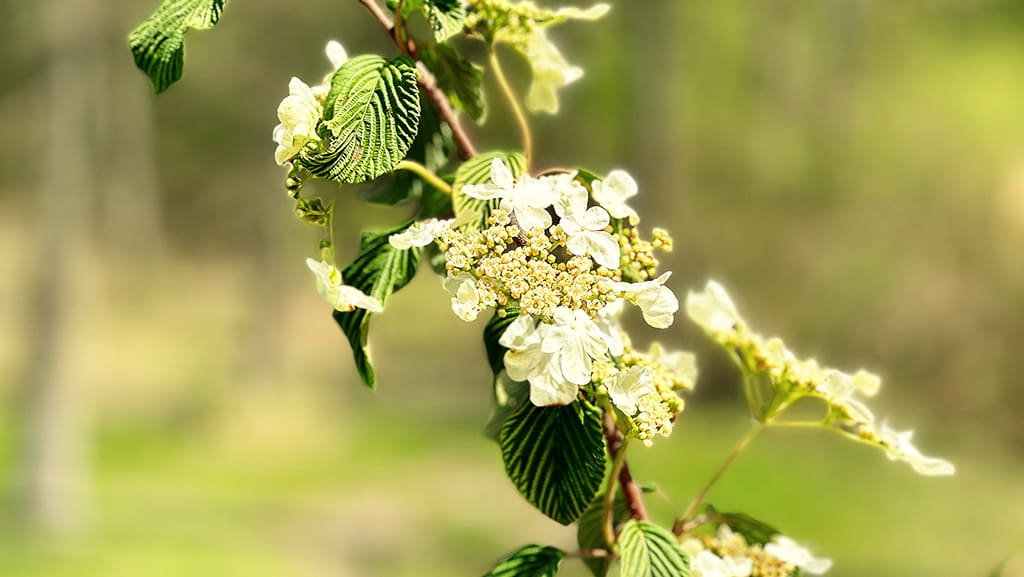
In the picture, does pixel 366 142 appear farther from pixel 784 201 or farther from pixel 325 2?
pixel 784 201

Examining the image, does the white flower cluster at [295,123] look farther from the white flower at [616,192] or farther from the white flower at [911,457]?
the white flower at [911,457]

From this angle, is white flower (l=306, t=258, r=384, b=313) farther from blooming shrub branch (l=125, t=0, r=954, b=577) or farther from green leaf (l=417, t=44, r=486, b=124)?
green leaf (l=417, t=44, r=486, b=124)

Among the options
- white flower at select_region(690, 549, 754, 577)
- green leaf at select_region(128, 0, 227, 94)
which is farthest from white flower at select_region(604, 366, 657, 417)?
green leaf at select_region(128, 0, 227, 94)

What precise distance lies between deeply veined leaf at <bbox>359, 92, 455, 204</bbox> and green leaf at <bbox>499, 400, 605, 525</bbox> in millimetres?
138

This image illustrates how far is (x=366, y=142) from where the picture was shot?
0.40 meters

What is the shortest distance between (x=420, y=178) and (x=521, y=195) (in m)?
0.17

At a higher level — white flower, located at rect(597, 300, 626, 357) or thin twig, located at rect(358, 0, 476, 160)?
thin twig, located at rect(358, 0, 476, 160)

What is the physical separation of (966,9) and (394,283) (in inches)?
295

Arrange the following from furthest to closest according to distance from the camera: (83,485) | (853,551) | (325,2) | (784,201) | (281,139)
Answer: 1. (784,201)
2. (325,2)
3. (83,485)
4. (853,551)
5. (281,139)

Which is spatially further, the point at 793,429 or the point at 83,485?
the point at 793,429

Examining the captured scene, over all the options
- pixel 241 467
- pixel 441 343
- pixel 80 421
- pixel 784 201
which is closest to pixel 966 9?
pixel 784 201

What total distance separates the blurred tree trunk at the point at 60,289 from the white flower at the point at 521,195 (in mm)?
4133

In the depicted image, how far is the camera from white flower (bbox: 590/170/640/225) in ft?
1.37

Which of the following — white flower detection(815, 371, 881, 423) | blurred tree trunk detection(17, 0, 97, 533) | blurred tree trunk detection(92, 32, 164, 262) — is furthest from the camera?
blurred tree trunk detection(92, 32, 164, 262)
